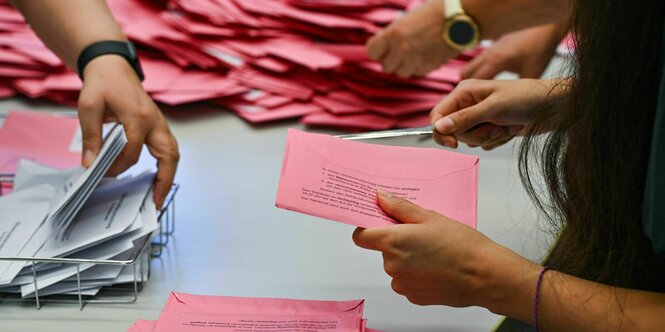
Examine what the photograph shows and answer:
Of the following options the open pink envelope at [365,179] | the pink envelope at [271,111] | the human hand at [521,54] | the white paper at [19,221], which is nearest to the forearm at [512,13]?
the human hand at [521,54]

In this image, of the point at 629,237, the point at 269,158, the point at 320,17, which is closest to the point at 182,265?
the point at 269,158

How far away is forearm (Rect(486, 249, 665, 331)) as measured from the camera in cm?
80

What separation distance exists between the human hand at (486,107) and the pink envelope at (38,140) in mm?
619

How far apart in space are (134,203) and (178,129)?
46cm

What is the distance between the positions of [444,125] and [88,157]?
514 millimetres

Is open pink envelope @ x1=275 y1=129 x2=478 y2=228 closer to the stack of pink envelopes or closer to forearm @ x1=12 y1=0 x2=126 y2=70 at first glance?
the stack of pink envelopes

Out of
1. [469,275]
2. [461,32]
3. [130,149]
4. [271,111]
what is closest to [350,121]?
[271,111]

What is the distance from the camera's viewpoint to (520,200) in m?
1.36

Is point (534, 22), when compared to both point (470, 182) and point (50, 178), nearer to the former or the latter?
point (470, 182)

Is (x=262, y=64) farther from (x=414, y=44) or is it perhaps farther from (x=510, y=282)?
(x=510, y=282)

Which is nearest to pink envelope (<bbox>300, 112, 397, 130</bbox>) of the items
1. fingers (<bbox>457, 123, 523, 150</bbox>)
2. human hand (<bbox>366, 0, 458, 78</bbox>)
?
human hand (<bbox>366, 0, 458, 78</bbox>)

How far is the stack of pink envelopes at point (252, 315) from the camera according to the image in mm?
946

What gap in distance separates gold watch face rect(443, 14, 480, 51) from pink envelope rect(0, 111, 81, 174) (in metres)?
0.74

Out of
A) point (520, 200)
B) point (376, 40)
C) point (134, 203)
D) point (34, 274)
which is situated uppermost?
point (376, 40)
